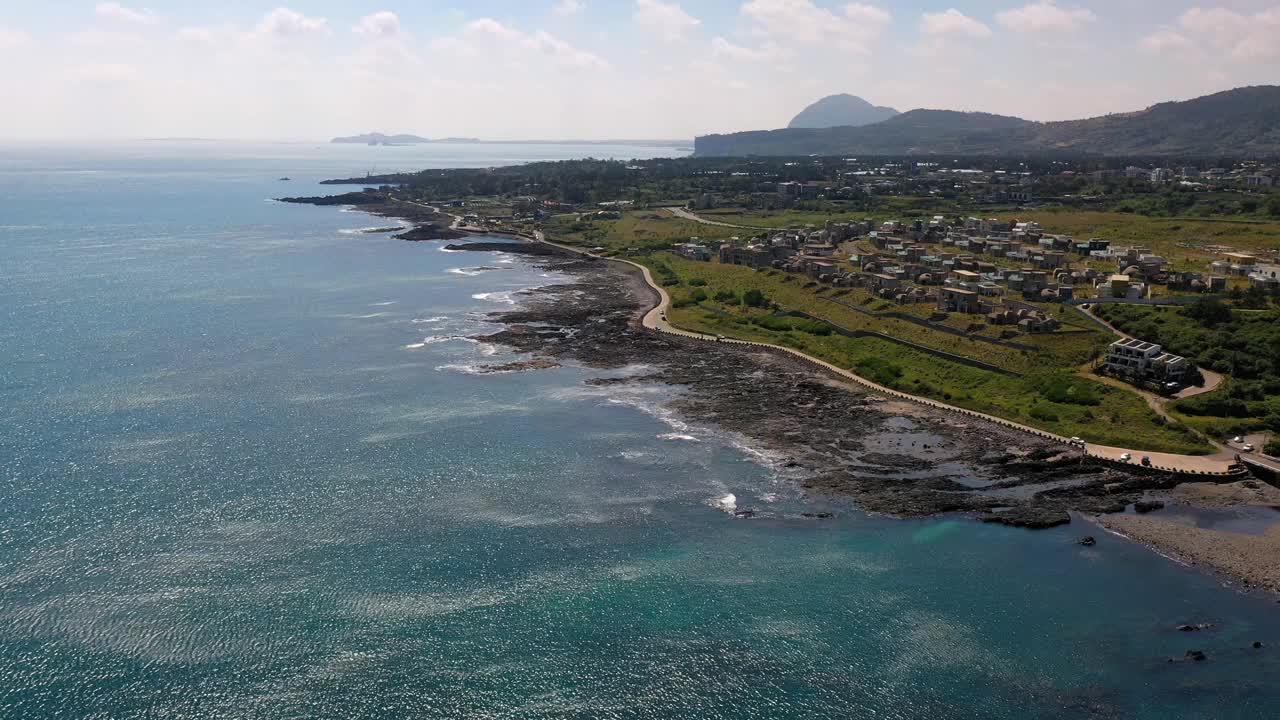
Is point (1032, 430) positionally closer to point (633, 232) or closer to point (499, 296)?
point (499, 296)

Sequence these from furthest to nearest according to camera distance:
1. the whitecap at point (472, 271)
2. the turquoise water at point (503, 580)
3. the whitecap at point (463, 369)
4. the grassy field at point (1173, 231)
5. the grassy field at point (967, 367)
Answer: the whitecap at point (472, 271), the grassy field at point (1173, 231), the whitecap at point (463, 369), the grassy field at point (967, 367), the turquoise water at point (503, 580)

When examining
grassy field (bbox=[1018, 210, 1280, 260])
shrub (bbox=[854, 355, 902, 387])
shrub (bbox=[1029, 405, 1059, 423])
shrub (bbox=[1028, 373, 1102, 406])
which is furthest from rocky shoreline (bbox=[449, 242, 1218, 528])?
grassy field (bbox=[1018, 210, 1280, 260])

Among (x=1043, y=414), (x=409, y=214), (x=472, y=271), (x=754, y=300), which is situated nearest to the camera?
(x=1043, y=414)

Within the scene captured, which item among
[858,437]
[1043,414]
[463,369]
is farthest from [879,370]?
[463,369]

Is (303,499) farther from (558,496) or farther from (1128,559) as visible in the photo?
(1128,559)

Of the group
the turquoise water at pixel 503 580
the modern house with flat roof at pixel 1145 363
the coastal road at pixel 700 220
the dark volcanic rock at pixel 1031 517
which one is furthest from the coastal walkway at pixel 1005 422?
the coastal road at pixel 700 220

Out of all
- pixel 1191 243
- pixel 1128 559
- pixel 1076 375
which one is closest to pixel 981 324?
pixel 1076 375

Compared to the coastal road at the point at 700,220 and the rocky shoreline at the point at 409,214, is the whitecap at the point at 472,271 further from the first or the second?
the coastal road at the point at 700,220
